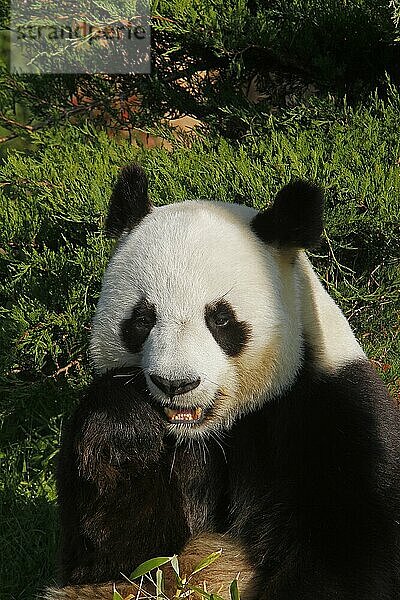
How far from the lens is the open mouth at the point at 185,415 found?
8.18ft

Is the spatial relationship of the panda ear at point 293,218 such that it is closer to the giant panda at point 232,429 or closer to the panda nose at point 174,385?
the giant panda at point 232,429

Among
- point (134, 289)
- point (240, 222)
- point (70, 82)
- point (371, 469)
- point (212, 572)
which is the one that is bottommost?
point (212, 572)

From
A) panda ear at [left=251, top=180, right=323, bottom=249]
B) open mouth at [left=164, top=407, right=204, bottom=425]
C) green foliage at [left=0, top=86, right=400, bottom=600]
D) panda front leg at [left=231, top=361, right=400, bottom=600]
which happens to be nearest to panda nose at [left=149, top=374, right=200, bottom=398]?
open mouth at [left=164, top=407, right=204, bottom=425]

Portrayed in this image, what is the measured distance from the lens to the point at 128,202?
2.85 m

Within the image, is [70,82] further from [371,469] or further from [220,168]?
[371,469]

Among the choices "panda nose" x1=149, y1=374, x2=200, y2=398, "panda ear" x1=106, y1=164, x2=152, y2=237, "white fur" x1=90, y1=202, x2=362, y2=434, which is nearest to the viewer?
"panda nose" x1=149, y1=374, x2=200, y2=398

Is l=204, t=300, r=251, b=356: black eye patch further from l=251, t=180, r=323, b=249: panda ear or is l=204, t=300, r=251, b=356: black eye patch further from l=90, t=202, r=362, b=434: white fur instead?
l=251, t=180, r=323, b=249: panda ear

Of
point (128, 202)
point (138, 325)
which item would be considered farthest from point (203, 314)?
point (128, 202)

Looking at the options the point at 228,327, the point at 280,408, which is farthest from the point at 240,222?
the point at 280,408

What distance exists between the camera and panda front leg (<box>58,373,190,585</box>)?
8.21 feet

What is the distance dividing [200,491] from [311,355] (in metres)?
0.56

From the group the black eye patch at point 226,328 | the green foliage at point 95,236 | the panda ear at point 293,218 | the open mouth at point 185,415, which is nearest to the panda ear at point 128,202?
the panda ear at point 293,218

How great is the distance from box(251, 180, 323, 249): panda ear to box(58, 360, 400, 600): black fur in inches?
16.0

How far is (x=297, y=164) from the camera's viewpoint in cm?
438
